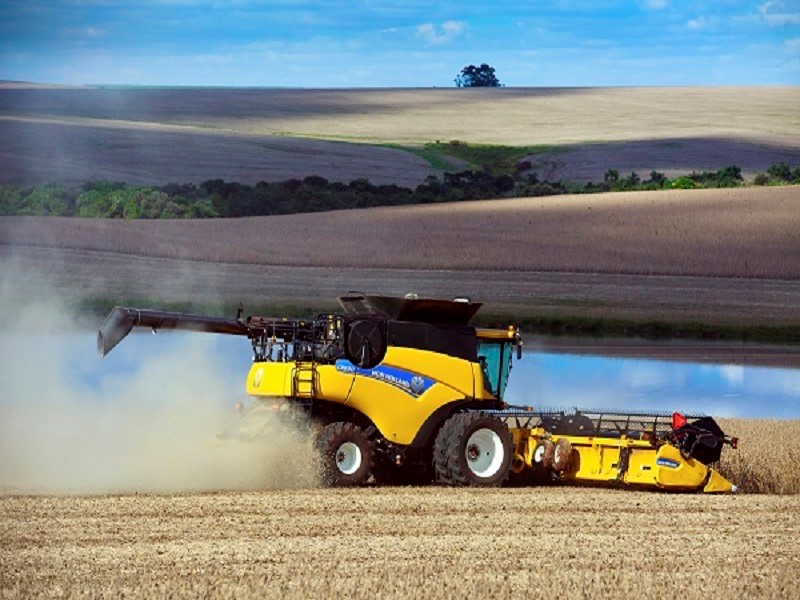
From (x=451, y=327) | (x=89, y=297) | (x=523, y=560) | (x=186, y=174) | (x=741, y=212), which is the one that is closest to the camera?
(x=523, y=560)

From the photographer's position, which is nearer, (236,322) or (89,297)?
(236,322)

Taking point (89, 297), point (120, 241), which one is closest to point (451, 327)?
point (89, 297)

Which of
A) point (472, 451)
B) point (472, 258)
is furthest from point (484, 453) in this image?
point (472, 258)

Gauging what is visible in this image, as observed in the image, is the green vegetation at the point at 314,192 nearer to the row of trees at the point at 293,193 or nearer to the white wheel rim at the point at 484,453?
the row of trees at the point at 293,193

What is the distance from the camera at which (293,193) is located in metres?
64.0

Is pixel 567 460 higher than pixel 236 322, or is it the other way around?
pixel 236 322

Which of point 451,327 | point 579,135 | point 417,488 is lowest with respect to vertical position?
point 417,488

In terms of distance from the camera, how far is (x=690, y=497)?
1864 centimetres

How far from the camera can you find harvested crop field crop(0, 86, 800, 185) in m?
68.7

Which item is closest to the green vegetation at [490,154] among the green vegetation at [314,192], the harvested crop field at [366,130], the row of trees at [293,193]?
the green vegetation at [314,192]

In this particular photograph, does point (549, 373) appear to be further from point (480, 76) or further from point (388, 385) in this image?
point (480, 76)

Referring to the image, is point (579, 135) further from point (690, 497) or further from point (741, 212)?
point (690, 497)

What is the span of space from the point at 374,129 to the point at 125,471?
7213 cm

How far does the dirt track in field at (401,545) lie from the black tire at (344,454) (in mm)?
518
